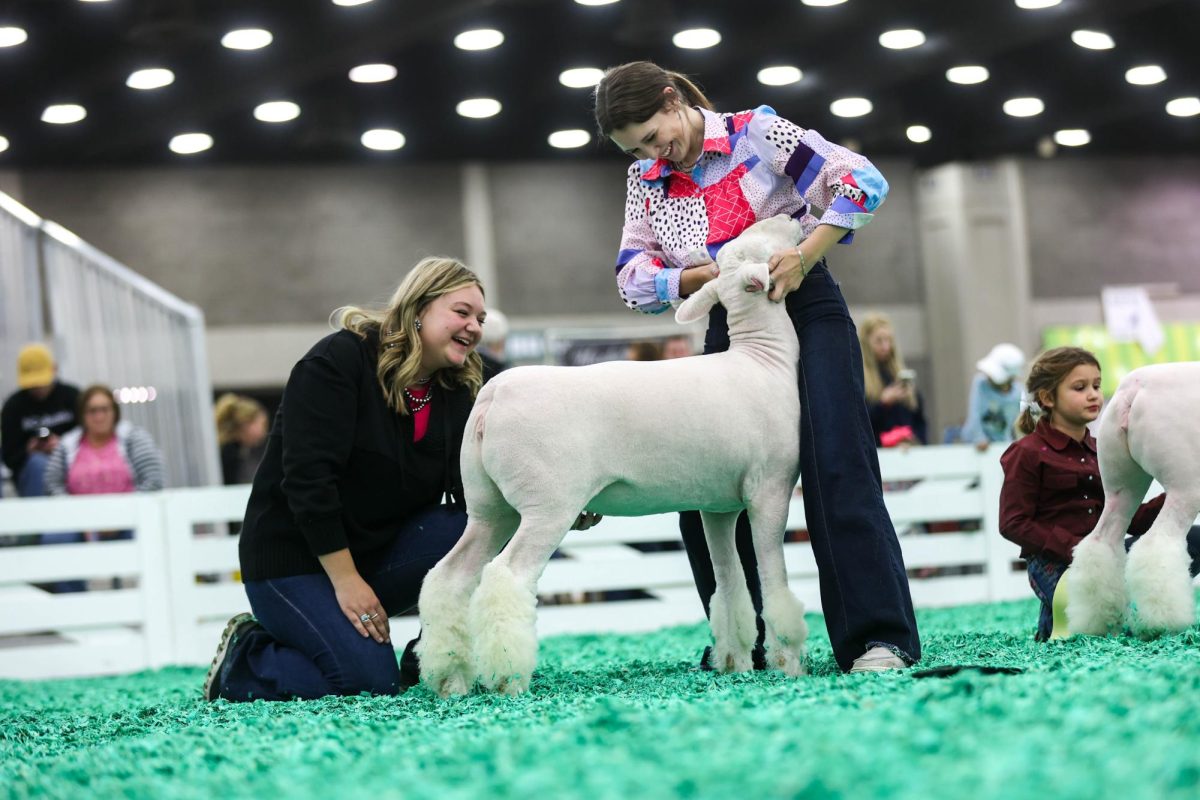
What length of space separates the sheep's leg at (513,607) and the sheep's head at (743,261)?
609 millimetres

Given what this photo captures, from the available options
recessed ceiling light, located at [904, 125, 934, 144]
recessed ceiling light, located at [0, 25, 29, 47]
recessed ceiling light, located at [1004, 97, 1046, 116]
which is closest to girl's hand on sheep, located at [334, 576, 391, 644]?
recessed ceiling light, located at [0, 25, 29, 47]

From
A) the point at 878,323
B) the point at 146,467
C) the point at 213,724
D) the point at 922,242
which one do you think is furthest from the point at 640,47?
the point at 213,724

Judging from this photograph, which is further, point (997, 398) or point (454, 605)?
point (997, 398)

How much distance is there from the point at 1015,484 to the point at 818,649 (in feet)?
2.44

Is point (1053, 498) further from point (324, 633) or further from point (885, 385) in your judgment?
point (885, 385)

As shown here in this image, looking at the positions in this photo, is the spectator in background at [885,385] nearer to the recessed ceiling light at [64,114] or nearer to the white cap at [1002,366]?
the white cap at [1002,366]

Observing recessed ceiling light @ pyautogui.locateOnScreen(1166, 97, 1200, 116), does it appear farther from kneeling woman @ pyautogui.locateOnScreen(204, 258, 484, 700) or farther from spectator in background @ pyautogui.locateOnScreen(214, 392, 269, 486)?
kneeling woman @ pyautogui.locateOnScreen(204, 258, 484, 700)

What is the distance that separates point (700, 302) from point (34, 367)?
538cm

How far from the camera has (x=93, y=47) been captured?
9.45 m

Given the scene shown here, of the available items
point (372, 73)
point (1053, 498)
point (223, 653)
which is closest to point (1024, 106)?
point (372, 73)

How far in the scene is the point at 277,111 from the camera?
38.8 ft

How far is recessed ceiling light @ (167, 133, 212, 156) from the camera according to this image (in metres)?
12.6

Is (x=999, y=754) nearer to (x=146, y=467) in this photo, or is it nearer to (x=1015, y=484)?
(x=1015, y=484)

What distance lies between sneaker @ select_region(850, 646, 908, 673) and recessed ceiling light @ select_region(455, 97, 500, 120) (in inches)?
376
